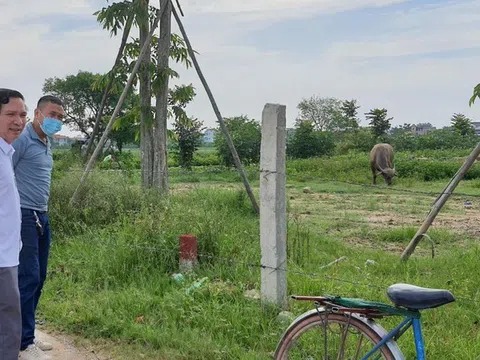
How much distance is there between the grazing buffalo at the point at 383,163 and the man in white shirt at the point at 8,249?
17338 millimetres

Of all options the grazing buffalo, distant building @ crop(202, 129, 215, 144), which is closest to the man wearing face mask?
the grazing buffalo

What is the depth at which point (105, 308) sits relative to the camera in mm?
4699

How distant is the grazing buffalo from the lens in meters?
19.4

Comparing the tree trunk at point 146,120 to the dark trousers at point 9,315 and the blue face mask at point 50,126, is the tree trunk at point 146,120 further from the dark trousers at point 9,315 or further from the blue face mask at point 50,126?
the dark trousers at point 9,315

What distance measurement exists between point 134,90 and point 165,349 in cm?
481

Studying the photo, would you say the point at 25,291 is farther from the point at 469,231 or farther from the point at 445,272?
the point at 469,231

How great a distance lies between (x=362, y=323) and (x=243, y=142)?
75.6ft

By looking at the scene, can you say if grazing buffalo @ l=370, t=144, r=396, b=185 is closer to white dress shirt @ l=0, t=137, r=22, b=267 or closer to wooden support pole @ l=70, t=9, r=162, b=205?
wooden support pole @ l=70, t=9, r=162, b=205

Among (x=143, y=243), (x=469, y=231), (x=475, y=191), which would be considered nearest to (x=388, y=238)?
(x=469, y=231)

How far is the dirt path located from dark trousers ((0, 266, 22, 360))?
104 centimetres

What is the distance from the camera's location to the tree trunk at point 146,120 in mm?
7891

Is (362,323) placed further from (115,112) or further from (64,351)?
(115,112)

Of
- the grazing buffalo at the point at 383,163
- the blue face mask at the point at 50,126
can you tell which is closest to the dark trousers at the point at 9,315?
the blue face mask at the point at 50,126

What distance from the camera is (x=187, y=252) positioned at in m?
5.32
